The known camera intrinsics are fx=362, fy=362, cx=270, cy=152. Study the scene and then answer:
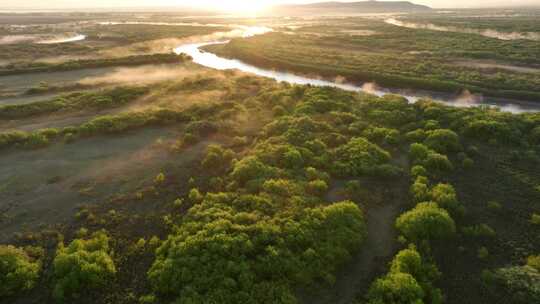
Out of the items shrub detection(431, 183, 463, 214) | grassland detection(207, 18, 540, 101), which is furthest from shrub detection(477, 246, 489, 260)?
grassland detection(207, 18, 540, 101)

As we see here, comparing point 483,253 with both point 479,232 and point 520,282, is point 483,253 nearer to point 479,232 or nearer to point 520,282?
point 479,232

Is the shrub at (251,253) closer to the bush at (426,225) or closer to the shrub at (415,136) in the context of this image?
the bush at (426,225)

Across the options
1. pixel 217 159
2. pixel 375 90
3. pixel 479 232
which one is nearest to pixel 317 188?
pixel 217 159

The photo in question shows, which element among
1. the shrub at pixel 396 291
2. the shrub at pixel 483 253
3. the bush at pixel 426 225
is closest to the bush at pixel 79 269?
the shrub at pixel 396 291

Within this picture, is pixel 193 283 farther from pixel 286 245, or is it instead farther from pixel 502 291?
pixel 502 291

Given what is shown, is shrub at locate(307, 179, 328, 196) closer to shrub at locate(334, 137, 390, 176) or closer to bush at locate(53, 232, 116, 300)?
shrub at locate(334, 137, 390, 176)
